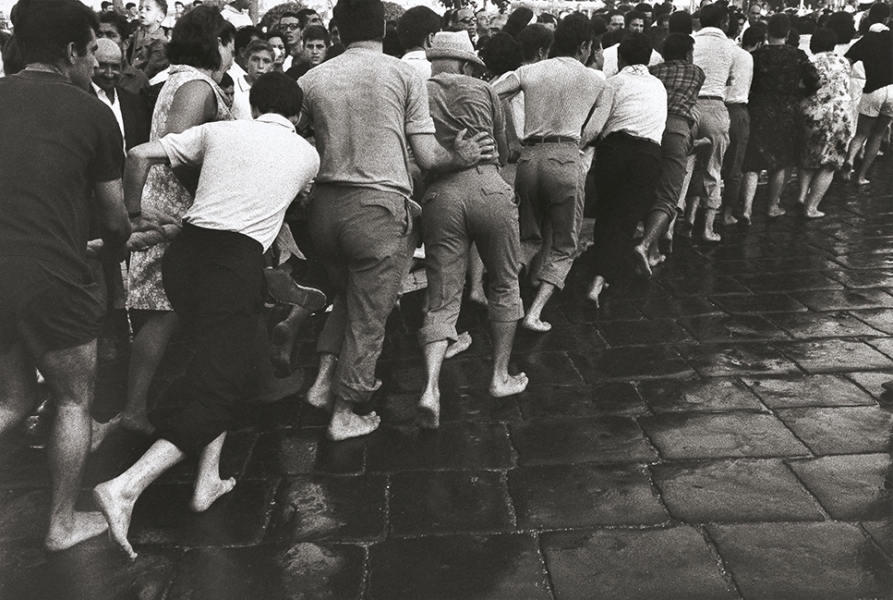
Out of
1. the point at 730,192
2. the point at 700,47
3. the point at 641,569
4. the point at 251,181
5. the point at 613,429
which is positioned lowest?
the point at 730,192

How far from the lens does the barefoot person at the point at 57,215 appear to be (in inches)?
110

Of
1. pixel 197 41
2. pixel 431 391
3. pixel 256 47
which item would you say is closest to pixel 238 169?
pixel 197 41

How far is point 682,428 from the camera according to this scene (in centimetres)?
388

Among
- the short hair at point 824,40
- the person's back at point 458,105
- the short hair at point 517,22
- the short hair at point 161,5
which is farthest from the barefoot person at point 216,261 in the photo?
the short hair at point 824,40

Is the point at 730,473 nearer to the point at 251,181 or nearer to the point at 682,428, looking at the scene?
the point at 682,428

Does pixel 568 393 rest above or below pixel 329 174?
below

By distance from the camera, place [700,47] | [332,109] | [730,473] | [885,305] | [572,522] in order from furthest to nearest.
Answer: [700,47], [885,305], [332,109], [730,473], [572,522]

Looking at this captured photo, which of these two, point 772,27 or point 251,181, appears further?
point 772,27

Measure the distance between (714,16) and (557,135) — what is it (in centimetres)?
325

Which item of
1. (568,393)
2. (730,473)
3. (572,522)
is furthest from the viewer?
(568,393)

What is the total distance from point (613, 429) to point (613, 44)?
4913mm

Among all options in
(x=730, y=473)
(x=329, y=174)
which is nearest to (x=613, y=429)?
(x=730, y=473)

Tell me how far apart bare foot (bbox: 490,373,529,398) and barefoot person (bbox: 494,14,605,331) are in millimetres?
967

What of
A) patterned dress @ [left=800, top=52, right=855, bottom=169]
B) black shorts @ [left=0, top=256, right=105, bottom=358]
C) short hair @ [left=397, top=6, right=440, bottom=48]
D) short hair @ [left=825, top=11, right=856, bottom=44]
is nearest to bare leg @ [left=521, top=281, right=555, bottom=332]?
short hair @ [left=397, top=6, right=440, bottom=48]
